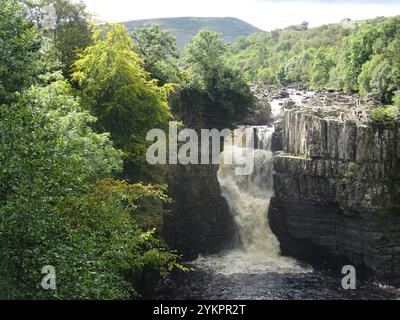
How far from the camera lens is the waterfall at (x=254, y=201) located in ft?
174

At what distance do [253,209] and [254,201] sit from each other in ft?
3.03

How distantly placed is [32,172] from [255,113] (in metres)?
48.2

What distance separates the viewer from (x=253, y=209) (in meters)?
54.1

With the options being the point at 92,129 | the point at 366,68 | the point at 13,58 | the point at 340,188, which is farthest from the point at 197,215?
the point at 366,68

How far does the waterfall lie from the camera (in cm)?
5306

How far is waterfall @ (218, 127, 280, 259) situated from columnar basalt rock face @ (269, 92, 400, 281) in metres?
1.10

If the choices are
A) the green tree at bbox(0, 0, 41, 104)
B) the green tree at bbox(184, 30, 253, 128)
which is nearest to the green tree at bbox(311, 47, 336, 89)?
the green tree at bbox(184, 30, 253, 128)

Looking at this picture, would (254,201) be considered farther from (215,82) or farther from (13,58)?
(13,58)

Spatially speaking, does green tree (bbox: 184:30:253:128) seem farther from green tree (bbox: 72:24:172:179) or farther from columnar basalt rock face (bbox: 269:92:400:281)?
green tree (bbox: 72:24:172:179)

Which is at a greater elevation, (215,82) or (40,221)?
(215,82)

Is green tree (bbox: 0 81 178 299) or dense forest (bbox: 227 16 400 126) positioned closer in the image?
green tree (bbox: 0 81 178 299)

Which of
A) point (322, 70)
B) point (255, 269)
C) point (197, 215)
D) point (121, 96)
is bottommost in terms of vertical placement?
point (255, 269)

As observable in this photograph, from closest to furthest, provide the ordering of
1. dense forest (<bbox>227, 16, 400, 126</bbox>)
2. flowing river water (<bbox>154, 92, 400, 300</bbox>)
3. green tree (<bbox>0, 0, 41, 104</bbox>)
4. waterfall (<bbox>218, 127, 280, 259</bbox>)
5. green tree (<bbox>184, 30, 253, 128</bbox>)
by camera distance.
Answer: green tree (<bbox>0, 0, 41, 104</bbox>) → flowing river water (<bbox>154, 92, 400, 300</bbox>) → waterfall (<bbox>218, 127, 280, 259</bbox>) → green tree (<bbox>184, 30, 253, 128</bbox>) → dense forest (<bbox>227, 16, 400, 126</bbox>)
